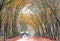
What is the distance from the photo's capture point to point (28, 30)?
537cm

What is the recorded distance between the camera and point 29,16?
18.1ft

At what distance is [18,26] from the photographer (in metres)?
5.54

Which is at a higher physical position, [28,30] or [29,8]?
[29,8]

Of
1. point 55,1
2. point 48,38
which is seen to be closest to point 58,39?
point 48,38

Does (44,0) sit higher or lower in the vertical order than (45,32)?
higher

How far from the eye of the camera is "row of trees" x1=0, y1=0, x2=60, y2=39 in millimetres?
5350

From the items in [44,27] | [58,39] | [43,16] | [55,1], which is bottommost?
[58,39]

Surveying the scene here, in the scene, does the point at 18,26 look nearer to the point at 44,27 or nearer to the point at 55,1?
the point at 44,27

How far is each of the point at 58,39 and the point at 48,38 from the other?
1.00 ft

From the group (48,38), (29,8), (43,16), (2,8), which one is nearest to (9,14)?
(2,8)

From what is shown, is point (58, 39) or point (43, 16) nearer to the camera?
point (58, 39)

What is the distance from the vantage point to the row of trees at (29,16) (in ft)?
17.6

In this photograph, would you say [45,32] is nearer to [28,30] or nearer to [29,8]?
[28,30]

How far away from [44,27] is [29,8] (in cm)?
77
